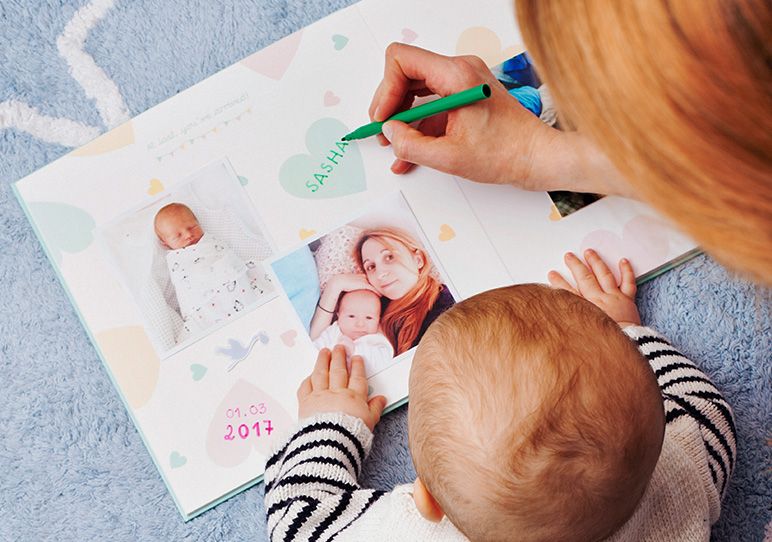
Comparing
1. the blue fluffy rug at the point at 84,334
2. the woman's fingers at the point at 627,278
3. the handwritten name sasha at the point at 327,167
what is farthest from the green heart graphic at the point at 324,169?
the woman's fingers at the point at 627,278

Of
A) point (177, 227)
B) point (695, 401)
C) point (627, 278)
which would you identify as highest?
point (177, 227)

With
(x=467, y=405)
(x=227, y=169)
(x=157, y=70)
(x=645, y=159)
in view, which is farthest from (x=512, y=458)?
(x=157, y=70)

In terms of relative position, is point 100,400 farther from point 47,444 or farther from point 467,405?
point 467,405

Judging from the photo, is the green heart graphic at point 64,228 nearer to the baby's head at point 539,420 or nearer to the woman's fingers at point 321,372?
the woman's fingers at point 321,372

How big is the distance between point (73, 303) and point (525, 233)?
359mm

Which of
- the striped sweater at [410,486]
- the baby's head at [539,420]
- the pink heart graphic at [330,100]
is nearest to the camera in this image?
the baby's head at [539,420]

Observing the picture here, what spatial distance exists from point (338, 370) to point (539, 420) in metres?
0.23

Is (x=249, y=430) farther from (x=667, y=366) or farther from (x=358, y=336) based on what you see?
(x=667, y=366)

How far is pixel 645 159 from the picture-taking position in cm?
36

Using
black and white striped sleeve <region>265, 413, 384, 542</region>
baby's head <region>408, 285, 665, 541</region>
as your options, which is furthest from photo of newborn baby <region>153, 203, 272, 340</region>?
baby's head <region>408, 285, 665, 541</region>

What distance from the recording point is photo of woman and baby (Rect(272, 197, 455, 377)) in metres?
0.66

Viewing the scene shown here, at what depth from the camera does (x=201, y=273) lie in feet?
2.15

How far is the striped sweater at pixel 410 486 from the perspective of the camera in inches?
22.4

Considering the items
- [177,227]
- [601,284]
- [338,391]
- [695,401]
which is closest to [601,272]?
[601,284]
